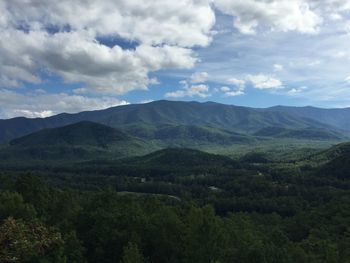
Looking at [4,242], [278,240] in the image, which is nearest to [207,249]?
[278,240]

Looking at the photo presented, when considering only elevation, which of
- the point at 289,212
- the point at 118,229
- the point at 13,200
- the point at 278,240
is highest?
the point at 13,200

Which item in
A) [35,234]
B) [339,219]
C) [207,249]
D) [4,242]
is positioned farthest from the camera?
[339,219]

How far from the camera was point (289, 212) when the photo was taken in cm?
19500

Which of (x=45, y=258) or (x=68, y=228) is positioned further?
(x=68, y=228)

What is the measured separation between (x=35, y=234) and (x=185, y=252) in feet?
98.5

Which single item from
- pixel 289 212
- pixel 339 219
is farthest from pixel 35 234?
pixel 289 212

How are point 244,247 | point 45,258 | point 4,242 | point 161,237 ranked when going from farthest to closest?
point 161,237
point 244,247
point 45,258
point 4,242

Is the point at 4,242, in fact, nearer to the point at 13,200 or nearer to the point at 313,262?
the point at 13,200

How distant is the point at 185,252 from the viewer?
2630 inches

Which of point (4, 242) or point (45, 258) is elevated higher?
Result: point (4, 242)

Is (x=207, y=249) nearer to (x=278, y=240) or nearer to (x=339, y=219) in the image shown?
(x=278, y=240)

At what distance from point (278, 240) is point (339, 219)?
6023 centimetres

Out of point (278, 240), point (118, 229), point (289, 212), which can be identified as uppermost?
point (118, 229)

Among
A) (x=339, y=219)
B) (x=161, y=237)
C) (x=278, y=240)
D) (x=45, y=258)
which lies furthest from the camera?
(x=339, y=219)
